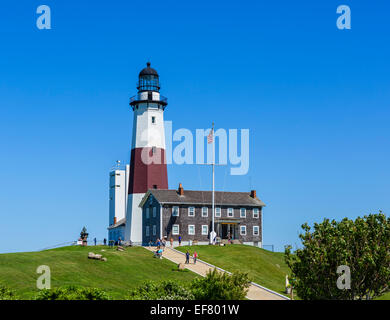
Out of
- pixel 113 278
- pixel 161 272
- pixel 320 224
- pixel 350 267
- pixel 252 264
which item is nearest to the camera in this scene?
pixel 350 267

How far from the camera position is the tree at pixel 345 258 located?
3438cm

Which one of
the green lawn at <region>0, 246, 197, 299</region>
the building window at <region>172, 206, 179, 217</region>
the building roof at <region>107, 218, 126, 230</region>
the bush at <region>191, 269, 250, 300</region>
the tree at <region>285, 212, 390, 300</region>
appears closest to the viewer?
the bush at <region>191, 269, 250, 300</region>

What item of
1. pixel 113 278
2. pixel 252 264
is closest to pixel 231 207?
pixel 252 264

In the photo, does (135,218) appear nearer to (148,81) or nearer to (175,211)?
(175,211)

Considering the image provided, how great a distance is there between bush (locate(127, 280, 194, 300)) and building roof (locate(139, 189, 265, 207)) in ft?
138

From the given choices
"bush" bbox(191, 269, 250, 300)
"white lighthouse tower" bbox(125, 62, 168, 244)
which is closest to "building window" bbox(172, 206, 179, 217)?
"white lighthouse tower" bbox(125, 62, 168, 244)

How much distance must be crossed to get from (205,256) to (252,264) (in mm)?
5001

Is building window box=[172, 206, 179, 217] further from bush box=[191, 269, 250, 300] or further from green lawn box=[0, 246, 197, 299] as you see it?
bush box=[191, 269, 250, 300]

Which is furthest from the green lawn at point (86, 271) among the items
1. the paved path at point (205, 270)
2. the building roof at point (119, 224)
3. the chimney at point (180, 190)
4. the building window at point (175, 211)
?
the building roof at point (119, 224)

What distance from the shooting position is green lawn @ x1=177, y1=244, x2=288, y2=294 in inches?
2256

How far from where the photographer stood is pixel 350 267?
34.5 metres
